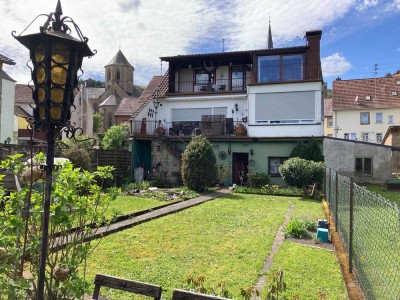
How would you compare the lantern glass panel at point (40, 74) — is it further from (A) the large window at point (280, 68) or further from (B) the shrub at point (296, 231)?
(A) the large window at point (280, 68)

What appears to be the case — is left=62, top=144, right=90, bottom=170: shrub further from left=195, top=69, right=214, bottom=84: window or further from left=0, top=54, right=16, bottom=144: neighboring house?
left=0, top=54, right=16, bottom=144: neighboring house

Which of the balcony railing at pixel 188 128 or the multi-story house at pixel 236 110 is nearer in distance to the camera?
the multi-story house at pixel 236 110

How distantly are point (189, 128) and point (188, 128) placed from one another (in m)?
0.07

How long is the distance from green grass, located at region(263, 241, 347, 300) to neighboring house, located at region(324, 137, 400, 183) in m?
16.5

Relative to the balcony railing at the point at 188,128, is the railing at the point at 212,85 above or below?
above

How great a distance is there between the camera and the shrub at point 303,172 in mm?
16250

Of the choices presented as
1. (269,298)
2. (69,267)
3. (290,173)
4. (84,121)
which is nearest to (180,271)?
(269,298)

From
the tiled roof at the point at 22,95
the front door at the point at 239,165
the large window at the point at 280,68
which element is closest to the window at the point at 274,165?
the front door at the point at 239,165

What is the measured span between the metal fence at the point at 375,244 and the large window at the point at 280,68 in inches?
649

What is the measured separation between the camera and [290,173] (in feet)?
53.9

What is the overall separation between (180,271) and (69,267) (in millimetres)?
2949

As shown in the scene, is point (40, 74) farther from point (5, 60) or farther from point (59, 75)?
point (5, 60)

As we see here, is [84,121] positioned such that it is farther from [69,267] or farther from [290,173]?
[69,267]

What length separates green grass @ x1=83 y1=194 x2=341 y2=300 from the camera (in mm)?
5590
